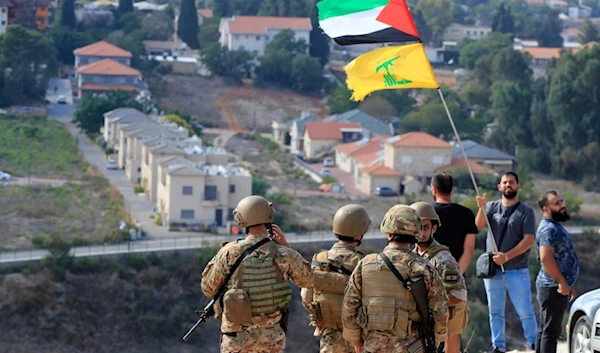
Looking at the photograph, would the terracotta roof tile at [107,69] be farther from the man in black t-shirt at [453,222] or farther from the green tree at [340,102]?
the man in black t-shirt at [453,222]

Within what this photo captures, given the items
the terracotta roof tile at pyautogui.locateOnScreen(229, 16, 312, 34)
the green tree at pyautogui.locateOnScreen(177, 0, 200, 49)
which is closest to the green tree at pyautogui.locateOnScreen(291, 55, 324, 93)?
the terracotta roof tile at pyautogui.locateOnScreen(229, 16, 312, 34)

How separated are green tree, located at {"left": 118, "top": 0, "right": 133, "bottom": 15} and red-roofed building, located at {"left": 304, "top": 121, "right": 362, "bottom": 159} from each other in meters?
26.2

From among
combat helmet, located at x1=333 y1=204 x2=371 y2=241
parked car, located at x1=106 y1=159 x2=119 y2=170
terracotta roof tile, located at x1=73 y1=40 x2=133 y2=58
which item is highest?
combat helmet, located at x1=333 y1=204 x2=371 y2=241

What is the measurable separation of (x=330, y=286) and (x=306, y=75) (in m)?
61.7

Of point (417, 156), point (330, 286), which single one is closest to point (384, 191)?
point (417, 156)

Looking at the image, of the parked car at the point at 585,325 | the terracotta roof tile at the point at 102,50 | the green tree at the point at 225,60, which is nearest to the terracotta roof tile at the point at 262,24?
the green tree at the point at 225,60

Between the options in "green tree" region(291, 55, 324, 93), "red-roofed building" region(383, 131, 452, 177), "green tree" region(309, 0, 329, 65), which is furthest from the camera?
"green tree" region(309, 0, 329, 65)

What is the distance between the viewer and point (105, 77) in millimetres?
62156

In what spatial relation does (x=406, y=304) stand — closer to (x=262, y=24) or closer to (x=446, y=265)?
(x=446, y=265)

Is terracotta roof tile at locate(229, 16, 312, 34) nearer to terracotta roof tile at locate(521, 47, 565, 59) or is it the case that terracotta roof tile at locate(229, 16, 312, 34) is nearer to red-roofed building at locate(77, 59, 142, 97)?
red-roofed building at locate(77, 59, 142, 97)

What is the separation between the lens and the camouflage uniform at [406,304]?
18.9 feet

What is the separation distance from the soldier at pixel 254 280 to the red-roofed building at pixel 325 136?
47908 millimetres

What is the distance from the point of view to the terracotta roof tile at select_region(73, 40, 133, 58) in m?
65.2

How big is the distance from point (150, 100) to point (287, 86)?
11.4m
